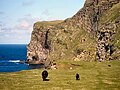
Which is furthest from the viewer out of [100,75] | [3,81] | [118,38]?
[118,38]

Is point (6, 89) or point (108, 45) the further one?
point (108, 45)

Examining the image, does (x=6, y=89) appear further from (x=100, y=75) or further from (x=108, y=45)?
(x=108, y=45)

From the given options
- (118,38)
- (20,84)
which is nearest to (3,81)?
(20,84)

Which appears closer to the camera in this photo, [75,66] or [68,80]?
[68,80]

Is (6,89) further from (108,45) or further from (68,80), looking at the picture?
(108,45)

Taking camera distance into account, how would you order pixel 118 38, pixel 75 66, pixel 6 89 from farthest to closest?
pixel 118 38 < pixel 75 66 < pixel 6 89

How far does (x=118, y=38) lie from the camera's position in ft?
464

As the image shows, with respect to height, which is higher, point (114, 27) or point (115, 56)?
point (114, 27)

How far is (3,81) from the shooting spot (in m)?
47.5

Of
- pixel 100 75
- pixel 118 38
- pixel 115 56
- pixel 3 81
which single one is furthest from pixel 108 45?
pixel 3 81

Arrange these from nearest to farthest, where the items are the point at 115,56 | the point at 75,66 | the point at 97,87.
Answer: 1. the point at 97,87
2. the point at 75,66
3. the point at 115,56

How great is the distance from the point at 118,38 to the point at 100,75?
88.1 metres

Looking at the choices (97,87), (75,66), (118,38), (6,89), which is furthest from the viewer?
(118,38)

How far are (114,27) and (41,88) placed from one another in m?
119
